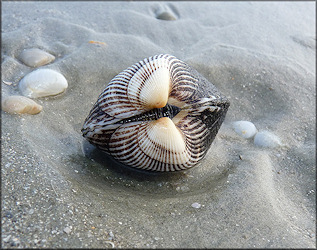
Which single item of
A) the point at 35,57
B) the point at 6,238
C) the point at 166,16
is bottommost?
the point at 35,57

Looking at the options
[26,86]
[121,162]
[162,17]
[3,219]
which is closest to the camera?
[3,219]

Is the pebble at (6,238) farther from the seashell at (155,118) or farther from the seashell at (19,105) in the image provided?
the seashell at (19,105)

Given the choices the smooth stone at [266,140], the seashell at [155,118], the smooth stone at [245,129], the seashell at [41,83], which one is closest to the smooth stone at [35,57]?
the seashell at [41,83]

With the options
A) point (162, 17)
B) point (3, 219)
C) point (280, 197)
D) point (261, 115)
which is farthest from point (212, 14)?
point (3, 219)

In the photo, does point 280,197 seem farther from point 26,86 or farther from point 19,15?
point 19,15

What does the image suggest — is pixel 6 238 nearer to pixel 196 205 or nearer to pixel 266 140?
pixel 196 205

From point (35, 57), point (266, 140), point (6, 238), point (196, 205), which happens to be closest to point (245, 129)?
point (266, 140)
